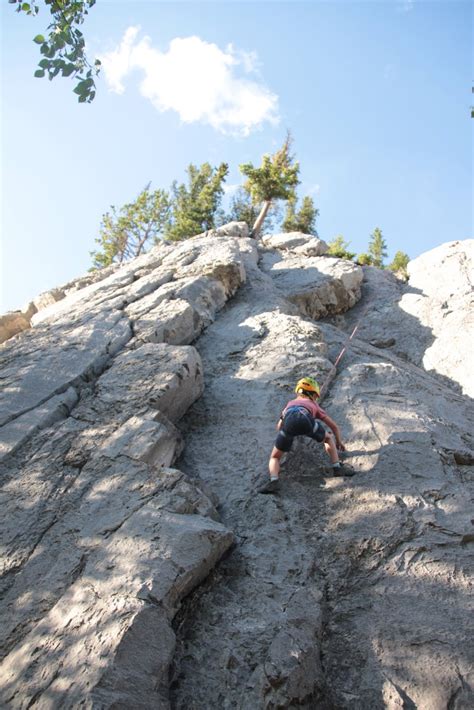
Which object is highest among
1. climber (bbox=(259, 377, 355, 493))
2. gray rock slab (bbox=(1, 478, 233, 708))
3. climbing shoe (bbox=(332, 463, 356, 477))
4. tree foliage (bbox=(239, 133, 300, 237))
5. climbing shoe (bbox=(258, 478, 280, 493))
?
tree foliage (bbox=(239, 133, 300, 237))

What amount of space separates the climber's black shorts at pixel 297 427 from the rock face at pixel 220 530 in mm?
585

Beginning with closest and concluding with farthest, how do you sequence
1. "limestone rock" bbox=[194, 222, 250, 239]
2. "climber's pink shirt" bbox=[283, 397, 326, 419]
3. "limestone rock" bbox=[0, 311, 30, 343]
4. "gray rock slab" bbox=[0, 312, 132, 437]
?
"climber's pink shirt" bbox=[283, 397, 326, 419], "gray rock slab" bbox=[0, 312, 132, 437], "limestone rock" bbox=[0, 311, 30, 343], "limestone rock" bbox=[194, 222, 250, 239]

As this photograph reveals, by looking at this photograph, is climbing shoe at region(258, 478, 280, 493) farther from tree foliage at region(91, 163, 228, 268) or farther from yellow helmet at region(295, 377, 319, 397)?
tree foliage at region(91, 163, 228, 268)

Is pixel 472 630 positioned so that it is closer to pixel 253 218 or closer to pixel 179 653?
pixel 179 653

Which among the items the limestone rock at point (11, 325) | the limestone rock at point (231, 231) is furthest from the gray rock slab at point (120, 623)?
the limestone rock at point (231, 231)

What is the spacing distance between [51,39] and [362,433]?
6.26m

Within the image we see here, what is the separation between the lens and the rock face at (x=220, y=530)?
4688 millimetres

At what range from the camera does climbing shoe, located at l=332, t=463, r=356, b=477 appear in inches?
273

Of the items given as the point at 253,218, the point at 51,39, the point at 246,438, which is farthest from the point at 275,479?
the point at 253,218

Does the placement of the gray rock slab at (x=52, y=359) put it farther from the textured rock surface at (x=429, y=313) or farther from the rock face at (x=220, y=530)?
the textured rock surface at (x=429, y=313)

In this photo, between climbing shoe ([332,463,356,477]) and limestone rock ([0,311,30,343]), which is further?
limestone rock ([0,311,30,343])

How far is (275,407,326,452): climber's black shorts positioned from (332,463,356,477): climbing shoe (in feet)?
1.47

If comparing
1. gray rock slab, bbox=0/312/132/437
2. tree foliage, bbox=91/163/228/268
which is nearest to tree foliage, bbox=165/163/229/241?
tree foliage, bbox=91/163/228/268

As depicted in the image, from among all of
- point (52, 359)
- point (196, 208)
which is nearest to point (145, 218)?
point (196, 208)
